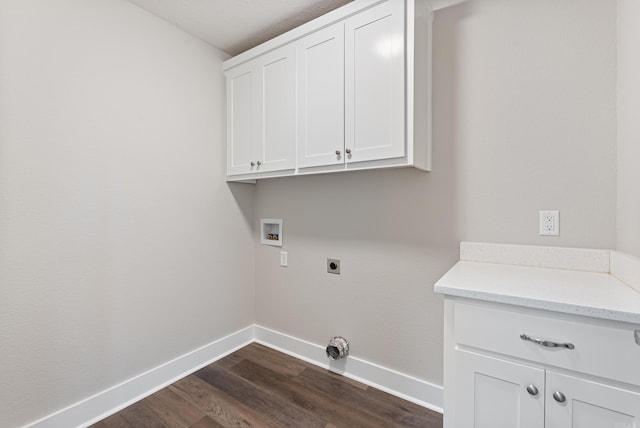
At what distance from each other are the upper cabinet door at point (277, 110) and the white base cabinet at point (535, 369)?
1.32 metres

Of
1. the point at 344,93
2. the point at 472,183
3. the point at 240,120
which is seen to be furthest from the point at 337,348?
the point at 240,120

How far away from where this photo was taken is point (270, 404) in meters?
Result: 1.70

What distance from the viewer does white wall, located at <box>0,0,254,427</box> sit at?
1359 mm

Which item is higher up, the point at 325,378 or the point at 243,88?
the point at 243,88

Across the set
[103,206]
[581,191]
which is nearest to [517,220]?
[581,191]

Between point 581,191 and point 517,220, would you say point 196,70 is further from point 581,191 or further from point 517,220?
point 581,191

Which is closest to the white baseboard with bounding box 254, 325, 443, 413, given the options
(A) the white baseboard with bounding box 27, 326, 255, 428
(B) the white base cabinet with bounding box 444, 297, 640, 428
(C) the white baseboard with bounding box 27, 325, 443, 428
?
(C) the white baseboard with bounding box 27, 325, 443, 428

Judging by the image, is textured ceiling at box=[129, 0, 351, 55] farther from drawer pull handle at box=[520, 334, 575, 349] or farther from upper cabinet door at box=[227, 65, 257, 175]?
drawer pull handle at box=[520, 334, 575, 349]

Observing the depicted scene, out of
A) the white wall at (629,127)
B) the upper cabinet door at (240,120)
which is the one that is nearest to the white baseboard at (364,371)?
the white wall at (629,127)

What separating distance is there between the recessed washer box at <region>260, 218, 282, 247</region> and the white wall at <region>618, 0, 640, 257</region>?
1.97 meters

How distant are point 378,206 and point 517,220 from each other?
2.45ft

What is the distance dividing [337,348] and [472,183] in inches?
52.9

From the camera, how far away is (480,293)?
100cm

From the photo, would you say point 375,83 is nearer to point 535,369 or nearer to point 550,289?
point 550,289
